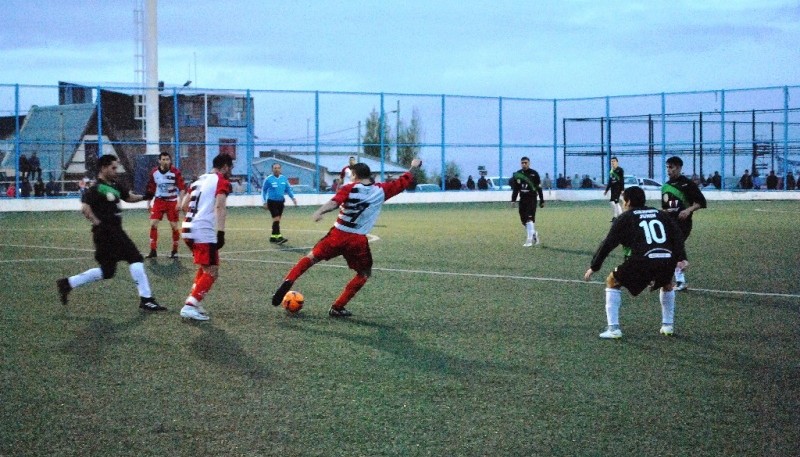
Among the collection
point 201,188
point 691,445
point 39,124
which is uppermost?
point 39,124

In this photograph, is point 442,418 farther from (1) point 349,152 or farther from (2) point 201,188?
(1) point 349,152

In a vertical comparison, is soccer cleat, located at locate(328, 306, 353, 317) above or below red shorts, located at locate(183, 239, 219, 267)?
below

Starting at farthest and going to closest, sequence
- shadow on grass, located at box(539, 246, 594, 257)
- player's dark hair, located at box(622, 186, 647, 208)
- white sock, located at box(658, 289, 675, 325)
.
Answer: shadow on grass, located at box(539, 246, 594, 257) → white sock, located at box(658, 289, 675, 325) → player's dark hair, located at box(622, 186, 647, 208)

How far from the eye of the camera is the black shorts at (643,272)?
8.70 metres

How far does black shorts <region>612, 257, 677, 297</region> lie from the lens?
8.70 m

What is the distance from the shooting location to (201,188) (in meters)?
10.3

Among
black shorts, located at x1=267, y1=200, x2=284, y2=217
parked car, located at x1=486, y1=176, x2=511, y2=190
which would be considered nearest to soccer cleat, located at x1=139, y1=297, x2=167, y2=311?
black shorts, located at x1=267, y1=200, x2=284, y2=217

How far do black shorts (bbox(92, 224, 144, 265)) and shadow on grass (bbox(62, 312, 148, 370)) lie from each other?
2.64 feet

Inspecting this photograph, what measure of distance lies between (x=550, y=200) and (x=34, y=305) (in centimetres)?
3656

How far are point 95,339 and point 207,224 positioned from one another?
189cm

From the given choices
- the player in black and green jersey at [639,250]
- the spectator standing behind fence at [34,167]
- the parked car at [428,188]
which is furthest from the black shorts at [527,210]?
the parked car at [428,188]

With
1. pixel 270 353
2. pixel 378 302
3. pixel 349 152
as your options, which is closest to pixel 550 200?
pixel 349 152

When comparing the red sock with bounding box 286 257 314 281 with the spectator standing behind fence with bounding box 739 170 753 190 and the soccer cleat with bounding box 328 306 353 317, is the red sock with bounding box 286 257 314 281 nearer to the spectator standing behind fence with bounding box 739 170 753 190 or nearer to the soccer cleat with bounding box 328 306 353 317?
the soccer cleat with bounding box 328 306 353 317

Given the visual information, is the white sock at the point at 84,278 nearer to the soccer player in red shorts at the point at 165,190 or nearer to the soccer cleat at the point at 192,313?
the soccer cleat at the point at 192,313
